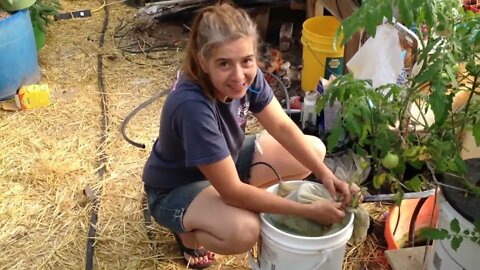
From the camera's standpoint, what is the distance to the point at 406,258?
7.02 ft

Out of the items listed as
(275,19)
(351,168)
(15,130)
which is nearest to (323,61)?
(351,168)

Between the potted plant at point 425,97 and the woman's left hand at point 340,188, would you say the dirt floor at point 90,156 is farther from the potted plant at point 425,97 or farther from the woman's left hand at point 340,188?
the potted plant at point 425,97

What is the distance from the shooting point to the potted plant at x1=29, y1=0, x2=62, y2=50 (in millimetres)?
3931

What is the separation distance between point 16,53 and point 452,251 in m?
2.68

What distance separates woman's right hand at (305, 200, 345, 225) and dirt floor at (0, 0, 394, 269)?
1.59 ft

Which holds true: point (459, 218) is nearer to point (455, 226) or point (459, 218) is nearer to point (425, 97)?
point (455, 226)

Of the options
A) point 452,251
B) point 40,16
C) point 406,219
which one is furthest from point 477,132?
point 40,16

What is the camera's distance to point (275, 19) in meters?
4.19

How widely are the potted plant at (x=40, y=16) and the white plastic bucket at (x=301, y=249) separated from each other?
2589 millimetres

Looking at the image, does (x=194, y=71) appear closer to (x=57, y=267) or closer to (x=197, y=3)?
(x=57, y=267)

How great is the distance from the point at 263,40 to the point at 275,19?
252mm

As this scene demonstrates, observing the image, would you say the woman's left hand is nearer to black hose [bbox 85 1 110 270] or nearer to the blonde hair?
the blonde hair

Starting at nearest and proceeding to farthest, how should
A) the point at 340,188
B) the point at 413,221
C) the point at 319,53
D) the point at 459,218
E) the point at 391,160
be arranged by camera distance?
the point at 391,160 → the point at 459,218 → the point at 340,188 → the point at 413,221 → the point at 319,53

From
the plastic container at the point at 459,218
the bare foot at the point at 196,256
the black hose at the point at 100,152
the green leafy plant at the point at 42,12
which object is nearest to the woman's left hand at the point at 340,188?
the plastic container at the point at 459,218
